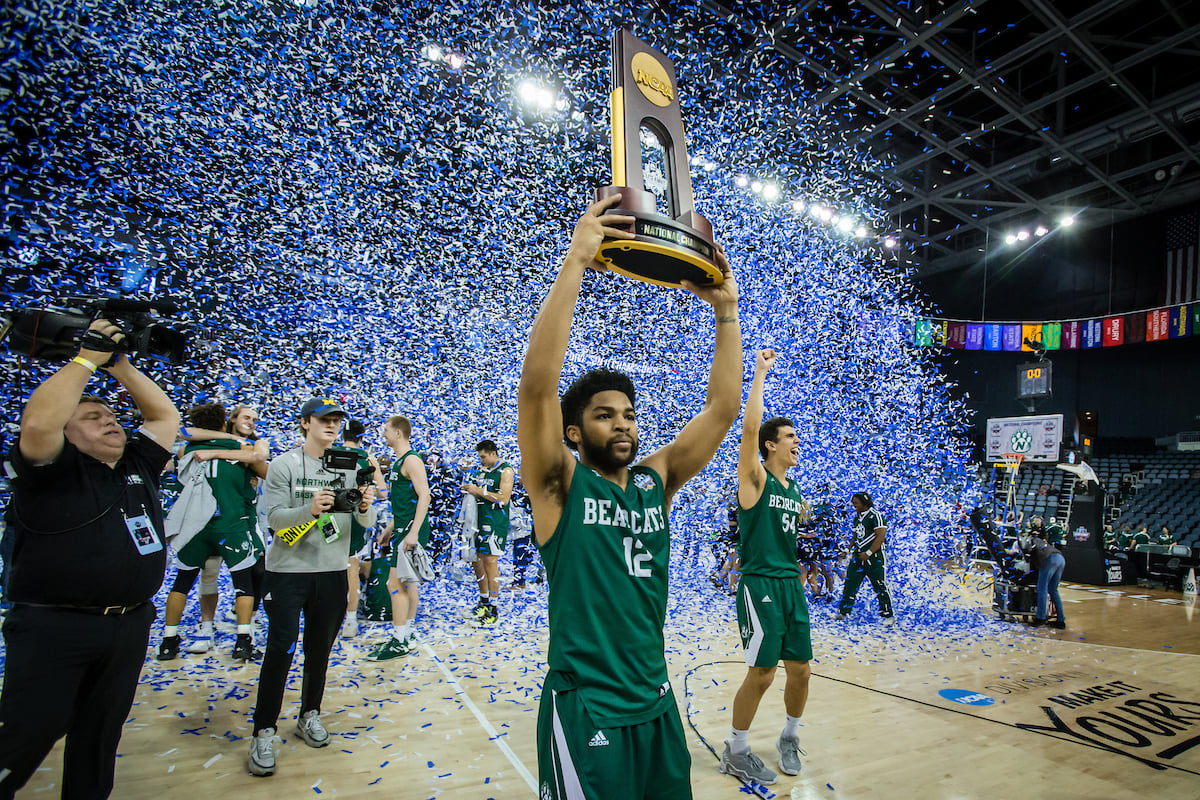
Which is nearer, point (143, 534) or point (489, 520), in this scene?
point (143, 534)

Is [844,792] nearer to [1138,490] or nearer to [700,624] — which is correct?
[700,624]

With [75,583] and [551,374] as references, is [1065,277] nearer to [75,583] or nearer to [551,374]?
[551,374]

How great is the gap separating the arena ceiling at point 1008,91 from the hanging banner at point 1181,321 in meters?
2.75

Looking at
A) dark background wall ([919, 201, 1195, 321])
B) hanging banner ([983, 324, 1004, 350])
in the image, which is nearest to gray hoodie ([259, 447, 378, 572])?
dark background wall ([919, 201, 1195, 321])

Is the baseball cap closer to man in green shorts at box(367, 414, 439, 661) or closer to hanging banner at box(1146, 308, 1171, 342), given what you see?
man in green shorts at box(367, 414, 439, 661)

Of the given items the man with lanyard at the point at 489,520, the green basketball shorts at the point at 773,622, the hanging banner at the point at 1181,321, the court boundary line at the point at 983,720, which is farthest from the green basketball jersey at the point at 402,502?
the hanging banner at the point at 1181,321

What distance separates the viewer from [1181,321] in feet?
50.3

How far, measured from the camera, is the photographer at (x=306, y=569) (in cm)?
299

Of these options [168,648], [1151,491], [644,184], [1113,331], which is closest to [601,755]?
[644,184]

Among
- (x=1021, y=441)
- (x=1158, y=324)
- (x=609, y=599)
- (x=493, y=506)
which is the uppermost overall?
(x=1158, y=324)

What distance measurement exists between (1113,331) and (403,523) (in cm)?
2006

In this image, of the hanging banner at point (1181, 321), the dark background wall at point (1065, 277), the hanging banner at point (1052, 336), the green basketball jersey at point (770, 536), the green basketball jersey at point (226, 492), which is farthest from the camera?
the hanging banner at point (1052, 336)

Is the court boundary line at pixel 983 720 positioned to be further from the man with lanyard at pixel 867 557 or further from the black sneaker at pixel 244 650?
the black sneaker at pixel 244 650

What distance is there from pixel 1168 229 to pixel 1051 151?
6848 millimetres
